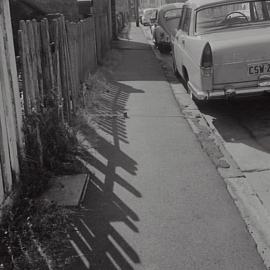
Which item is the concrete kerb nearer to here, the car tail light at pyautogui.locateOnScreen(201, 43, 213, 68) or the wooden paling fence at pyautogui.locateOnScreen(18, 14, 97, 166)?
the car tail light at pyautogui.locateOnScreen(201, 43, 213, 68)

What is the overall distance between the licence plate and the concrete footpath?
1258mm

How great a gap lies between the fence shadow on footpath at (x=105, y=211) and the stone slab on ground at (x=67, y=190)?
86mm

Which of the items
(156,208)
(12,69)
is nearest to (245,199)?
(156,208)

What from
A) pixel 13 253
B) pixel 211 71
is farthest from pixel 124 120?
pixel 13 253

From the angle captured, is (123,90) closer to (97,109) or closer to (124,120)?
(97,109)

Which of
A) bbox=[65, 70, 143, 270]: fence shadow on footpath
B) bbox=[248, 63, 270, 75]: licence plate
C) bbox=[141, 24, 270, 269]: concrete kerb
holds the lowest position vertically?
bbox=[141, 24, 270, 269]: concrete kerb

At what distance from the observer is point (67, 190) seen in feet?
15.2

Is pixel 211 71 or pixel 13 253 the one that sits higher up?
pixel 211 71

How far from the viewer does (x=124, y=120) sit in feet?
24.7

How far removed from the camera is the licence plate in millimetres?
6805

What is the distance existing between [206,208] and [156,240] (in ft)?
2.52

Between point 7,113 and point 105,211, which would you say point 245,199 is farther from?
point 7,113

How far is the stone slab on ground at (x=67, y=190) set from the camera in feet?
14.6

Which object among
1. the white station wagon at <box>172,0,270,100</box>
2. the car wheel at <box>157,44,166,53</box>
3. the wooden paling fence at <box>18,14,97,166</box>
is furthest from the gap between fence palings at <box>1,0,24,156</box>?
the car wheel at <box>157,44,166,53</box>
